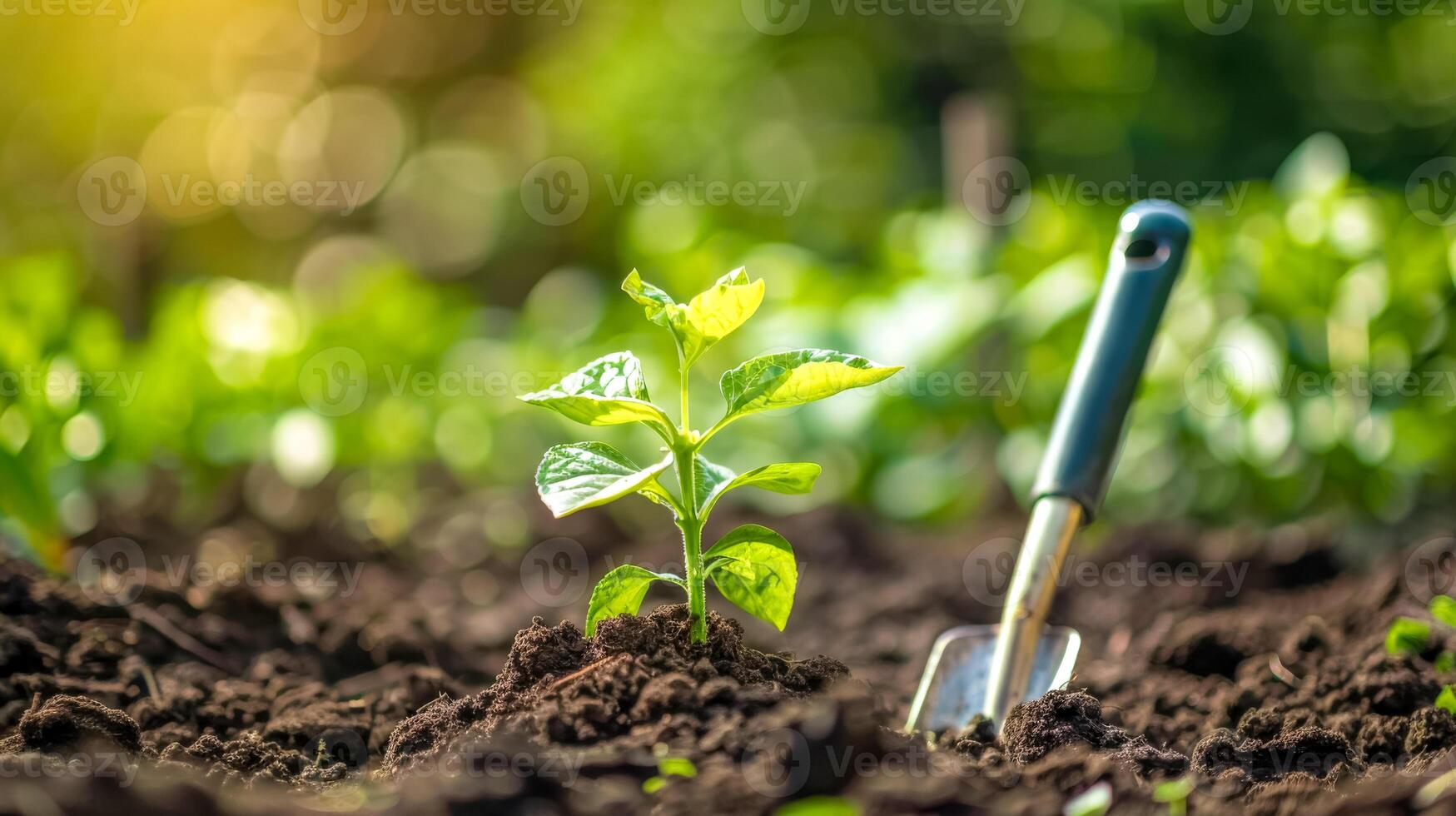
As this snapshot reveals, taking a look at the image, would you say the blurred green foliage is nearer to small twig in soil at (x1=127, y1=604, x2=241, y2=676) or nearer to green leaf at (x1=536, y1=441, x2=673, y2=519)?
small twig in soil at (x1=127, y1=604, x2=241, y2=676)

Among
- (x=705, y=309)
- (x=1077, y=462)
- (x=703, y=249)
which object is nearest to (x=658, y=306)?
(x=705, y=309)

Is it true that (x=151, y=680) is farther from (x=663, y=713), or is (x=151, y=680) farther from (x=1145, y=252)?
(x=1145, y=252)

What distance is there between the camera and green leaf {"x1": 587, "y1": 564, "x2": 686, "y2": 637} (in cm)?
96

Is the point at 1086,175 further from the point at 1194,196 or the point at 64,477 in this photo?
the point at 64,477

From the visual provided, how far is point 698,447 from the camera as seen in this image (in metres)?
0.91

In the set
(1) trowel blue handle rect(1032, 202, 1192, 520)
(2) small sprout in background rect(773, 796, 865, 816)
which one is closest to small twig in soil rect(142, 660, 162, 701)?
(2) small sprout in background rect(773, 796, 865, 816)

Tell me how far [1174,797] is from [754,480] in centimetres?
39

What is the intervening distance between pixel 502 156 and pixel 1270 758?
5.80 metres

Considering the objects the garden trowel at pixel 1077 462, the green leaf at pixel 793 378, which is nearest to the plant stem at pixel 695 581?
the green leaf at pixel 793 378

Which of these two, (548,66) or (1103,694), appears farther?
(548,66)

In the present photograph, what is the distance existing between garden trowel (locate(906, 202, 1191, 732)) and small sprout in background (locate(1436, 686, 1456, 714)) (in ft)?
1.17

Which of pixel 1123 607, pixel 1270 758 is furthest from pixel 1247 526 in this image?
pixel 1270 758

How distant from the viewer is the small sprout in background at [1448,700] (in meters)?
1.06

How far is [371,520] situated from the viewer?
2.41m
